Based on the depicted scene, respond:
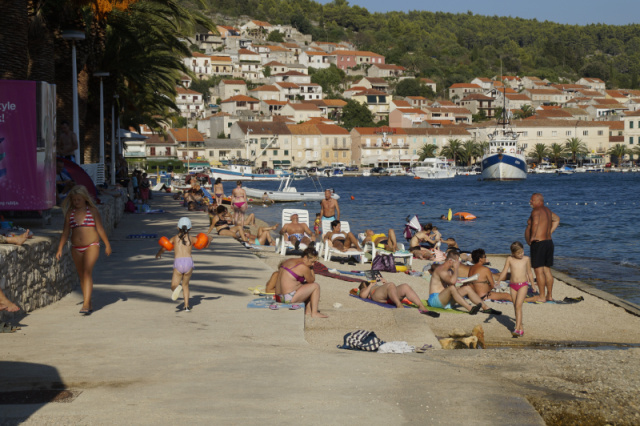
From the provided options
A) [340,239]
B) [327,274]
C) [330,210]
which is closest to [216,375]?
A: [327,274]

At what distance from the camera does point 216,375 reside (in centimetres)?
672

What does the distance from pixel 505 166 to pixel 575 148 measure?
46.8 m

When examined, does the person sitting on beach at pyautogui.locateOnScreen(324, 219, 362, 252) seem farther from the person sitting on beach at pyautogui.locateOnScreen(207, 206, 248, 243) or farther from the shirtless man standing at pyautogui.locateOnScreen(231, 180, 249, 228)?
the shirtless man standing at pyautogui.locateOnScreen(231, 180, 249, 228)

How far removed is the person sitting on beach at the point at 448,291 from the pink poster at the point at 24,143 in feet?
19.2

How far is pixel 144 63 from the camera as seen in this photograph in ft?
82.8

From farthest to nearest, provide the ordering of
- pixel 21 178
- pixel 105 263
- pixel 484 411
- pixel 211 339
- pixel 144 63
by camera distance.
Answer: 1. pixel 144 63
2. pixel 105 263
3. pixel 21 178
4. pixel 211 339
5. pixel 484 411

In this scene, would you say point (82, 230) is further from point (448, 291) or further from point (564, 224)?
point (564, 224)

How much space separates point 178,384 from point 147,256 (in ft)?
28.9

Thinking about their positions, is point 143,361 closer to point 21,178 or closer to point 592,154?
point 21,178

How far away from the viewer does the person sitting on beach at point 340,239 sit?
17.4 m

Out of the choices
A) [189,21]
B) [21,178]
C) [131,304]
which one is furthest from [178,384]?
[189,21]

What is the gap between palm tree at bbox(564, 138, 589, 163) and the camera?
5064 inches

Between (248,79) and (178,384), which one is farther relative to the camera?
(248,79)

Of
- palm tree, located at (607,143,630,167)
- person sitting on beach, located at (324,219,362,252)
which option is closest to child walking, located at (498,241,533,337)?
person sitting on beach, located at (324,219,362,252)
